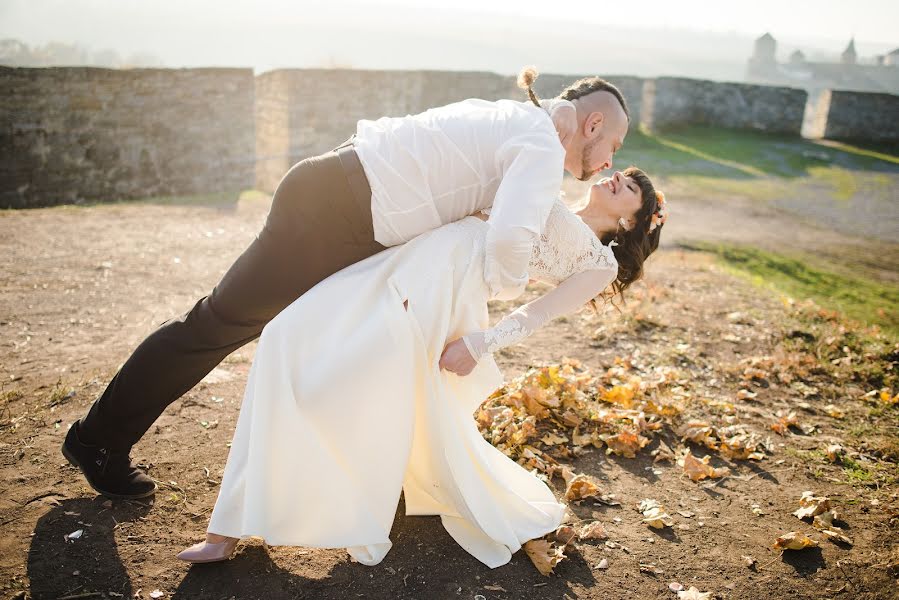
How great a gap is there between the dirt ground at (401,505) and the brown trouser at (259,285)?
468mm

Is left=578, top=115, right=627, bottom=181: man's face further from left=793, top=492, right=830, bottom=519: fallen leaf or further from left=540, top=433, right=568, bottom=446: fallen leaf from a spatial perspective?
left=793, top=492, right=830, bottom=519: fallen leaf

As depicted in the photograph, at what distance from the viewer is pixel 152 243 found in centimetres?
779

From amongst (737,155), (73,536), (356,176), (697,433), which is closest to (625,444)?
(697,433)

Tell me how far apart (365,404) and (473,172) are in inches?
40.3

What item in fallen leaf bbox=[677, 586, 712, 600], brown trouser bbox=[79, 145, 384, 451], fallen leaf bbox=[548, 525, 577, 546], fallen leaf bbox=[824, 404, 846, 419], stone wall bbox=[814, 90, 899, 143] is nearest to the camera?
brown trouser bbox=[79, 145, 384, 451]


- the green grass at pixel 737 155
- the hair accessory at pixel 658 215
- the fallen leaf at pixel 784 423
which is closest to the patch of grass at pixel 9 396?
the hair accessory at pixel 658 215

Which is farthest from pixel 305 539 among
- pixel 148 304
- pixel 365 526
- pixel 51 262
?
pixel 51 262

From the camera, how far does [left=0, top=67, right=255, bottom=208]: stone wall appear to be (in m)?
11.2

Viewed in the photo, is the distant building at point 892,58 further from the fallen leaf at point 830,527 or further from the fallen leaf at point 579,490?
the fallen leaf at point 579,490

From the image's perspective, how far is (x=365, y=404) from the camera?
102 inches

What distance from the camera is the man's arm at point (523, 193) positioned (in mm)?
2447

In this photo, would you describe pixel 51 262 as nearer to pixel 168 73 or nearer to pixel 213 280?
pixel 213 280

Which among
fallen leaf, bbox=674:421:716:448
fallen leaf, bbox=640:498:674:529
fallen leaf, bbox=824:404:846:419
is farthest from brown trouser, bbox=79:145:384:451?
fallen leaf, bbox=824:404:846:419

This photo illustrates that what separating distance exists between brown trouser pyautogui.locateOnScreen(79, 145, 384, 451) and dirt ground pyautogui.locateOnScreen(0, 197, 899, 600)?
47cm
